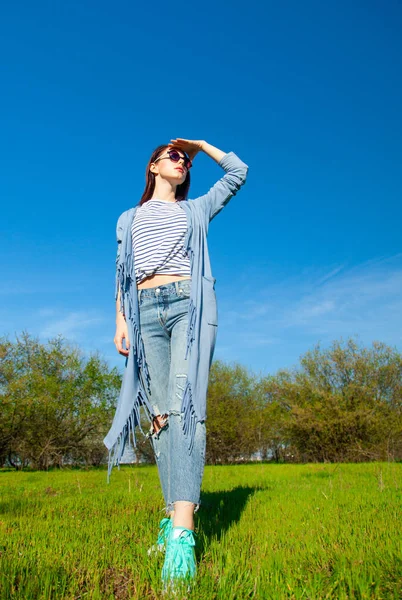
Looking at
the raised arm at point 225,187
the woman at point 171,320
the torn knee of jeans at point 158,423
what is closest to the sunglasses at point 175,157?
the woman at point 171,320

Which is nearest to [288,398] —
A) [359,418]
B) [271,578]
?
[359,418]

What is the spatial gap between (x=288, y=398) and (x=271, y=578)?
3024cm

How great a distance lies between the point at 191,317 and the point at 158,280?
393mm

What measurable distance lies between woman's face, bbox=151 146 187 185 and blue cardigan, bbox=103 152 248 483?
0.22m

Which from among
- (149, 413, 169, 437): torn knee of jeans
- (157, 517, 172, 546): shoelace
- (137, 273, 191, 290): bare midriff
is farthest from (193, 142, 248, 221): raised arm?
(157, 517, 172, 546): shoelace

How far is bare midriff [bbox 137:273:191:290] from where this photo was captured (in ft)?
9.85

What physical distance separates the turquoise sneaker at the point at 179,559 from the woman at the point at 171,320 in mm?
33

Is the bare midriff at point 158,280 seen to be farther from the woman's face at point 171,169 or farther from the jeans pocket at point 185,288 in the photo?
the woman's face at point 171,169

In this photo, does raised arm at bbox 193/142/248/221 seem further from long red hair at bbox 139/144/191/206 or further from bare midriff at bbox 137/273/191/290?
bare midriff at bbox 137/273/191/290

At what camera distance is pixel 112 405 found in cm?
2791

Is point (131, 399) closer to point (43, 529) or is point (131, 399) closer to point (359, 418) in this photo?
point (43, 529)

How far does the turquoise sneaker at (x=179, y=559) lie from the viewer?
6.53 feet

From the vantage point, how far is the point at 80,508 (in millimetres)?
4539

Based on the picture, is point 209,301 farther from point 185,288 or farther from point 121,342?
point 121,342
